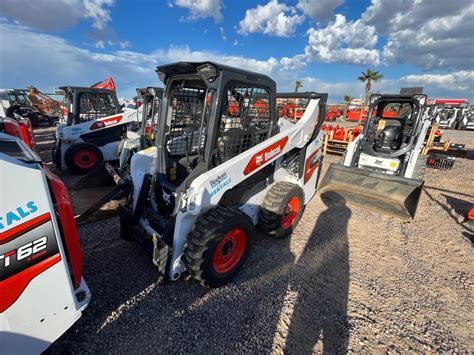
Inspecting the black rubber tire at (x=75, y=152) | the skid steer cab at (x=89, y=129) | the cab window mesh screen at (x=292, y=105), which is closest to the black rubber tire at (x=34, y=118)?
the skid steer cab at (x=89, y=129)

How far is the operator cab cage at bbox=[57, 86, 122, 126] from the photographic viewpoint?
7098 mm

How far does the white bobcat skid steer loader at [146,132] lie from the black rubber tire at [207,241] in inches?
152

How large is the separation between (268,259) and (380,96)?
478cm

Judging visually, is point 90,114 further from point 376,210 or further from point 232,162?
point 376,210

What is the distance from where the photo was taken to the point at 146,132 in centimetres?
618

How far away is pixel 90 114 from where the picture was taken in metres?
7.55

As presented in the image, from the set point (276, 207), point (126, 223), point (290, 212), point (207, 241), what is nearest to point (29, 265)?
point (207, 241)

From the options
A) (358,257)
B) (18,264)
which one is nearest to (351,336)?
(358,257)

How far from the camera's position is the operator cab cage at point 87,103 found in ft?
23.3

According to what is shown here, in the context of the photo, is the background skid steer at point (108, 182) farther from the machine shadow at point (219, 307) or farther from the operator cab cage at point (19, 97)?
the operator cab cage at point (19, 97)

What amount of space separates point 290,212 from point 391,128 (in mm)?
4150

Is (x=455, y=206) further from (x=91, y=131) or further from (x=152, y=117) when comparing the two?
(x=91, y=131)

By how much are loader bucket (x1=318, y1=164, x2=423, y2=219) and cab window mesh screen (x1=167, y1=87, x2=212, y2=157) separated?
10.5 feet

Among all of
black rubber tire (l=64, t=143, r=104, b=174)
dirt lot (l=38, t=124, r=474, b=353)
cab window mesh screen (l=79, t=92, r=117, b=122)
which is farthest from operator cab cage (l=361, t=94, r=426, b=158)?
cab window mesh screen (l=79, t=92, r=117, b=122)
